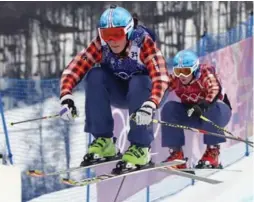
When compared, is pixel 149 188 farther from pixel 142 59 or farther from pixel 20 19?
pixel 20 19

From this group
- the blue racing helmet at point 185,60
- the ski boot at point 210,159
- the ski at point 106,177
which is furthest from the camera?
the ski boot at point 210,159

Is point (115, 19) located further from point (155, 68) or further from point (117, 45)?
point (155, 68)

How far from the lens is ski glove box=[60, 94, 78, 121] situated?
4.05 metres

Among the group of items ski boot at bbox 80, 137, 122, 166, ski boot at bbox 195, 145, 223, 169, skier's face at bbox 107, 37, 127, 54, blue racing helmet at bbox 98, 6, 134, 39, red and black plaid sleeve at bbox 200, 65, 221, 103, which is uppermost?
blue racing helmet at bbox 98, 6, 134, 39

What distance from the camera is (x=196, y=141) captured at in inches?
284

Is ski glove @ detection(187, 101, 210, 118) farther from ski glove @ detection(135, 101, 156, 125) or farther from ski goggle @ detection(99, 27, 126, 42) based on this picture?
ski goggle @ detection(99, 27, 126, 42)

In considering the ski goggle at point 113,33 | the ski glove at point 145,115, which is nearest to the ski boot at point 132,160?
the ski glove at point 145,115

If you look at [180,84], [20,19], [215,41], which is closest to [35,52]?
[20,19]

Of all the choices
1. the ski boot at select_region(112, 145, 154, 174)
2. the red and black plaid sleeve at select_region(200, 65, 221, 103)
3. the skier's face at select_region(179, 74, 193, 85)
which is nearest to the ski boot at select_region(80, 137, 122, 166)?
the ski boot at select_region(112, 145, 154, 174)

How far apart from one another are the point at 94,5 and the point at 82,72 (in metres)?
7.29

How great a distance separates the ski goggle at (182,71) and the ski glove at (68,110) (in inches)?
44.0

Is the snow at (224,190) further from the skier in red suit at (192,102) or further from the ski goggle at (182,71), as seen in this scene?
the ski goggle at (182,71)

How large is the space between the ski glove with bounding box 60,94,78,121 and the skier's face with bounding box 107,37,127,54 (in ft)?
1.23

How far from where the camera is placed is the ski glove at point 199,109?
4977 millimetres
